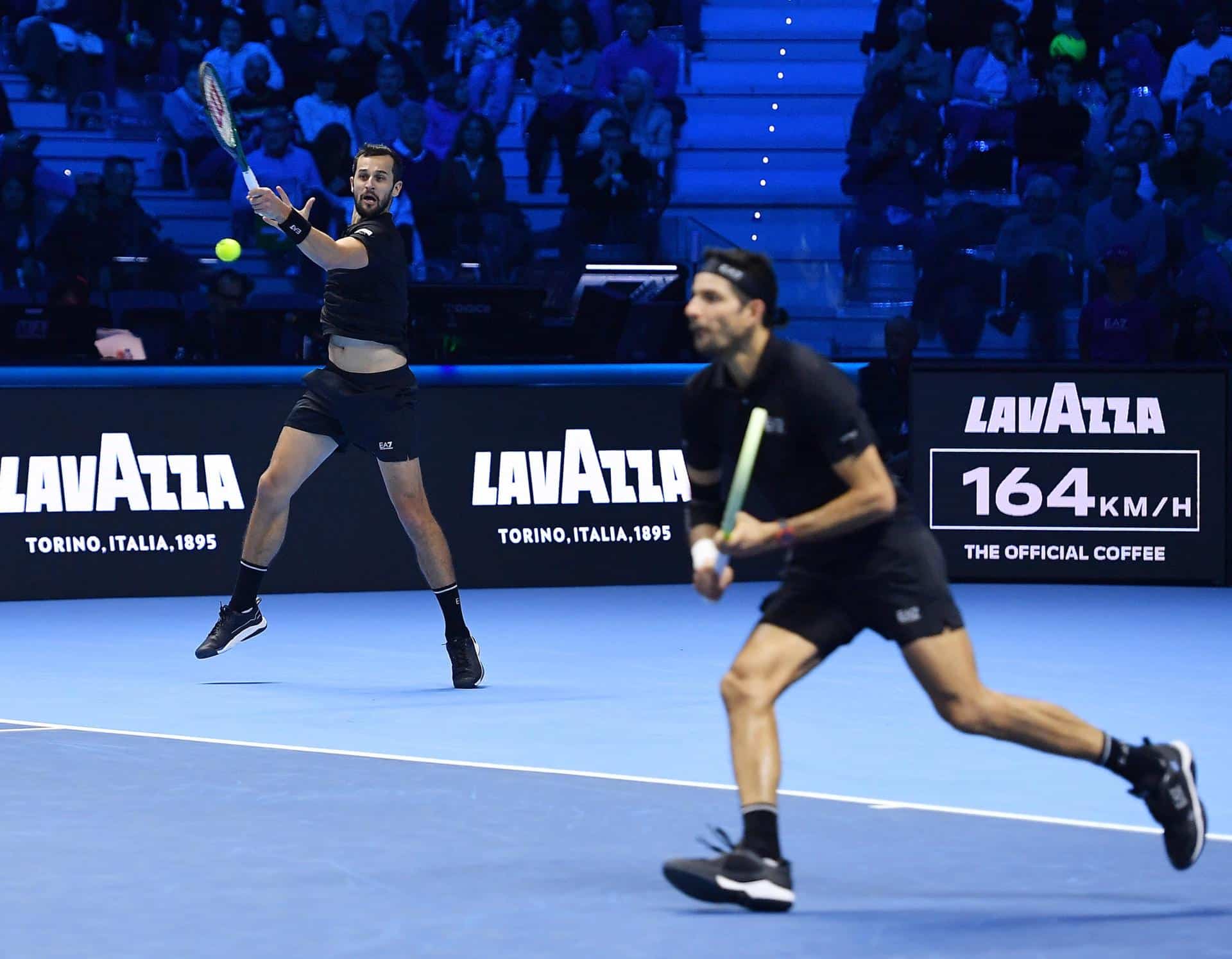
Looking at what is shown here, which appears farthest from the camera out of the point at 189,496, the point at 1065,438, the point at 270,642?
the point at 1065,438

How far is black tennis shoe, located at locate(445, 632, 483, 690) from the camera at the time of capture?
890 centimetres

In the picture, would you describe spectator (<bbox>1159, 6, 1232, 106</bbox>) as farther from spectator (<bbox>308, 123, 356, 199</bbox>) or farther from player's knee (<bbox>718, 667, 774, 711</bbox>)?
player's knee (<bbox>718, 667, 774, 711</bbox>)

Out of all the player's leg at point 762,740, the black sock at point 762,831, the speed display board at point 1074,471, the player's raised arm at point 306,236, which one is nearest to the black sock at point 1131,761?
the player's leg at point 762,740

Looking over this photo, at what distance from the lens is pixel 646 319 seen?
43.8 ft

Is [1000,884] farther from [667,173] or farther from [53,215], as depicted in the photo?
[667,173]

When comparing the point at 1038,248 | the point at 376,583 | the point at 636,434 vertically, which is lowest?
the point at 376,583

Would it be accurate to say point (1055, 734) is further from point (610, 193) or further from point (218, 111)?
point (610, 193)

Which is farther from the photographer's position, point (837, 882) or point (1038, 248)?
point (1038, 248)

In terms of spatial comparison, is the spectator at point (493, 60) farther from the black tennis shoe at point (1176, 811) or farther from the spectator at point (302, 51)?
the black tennis shoe at point (1176, 811)

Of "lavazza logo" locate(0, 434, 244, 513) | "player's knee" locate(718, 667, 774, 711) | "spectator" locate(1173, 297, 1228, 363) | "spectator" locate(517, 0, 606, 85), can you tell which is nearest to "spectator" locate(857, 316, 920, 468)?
"spectator" locate(1173, 297, 1228, 363)

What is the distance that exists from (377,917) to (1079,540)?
903cm

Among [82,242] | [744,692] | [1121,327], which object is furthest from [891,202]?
[744,692]

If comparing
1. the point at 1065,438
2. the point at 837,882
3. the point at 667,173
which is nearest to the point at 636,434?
the point at 1065,438

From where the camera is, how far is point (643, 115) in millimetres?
17188
